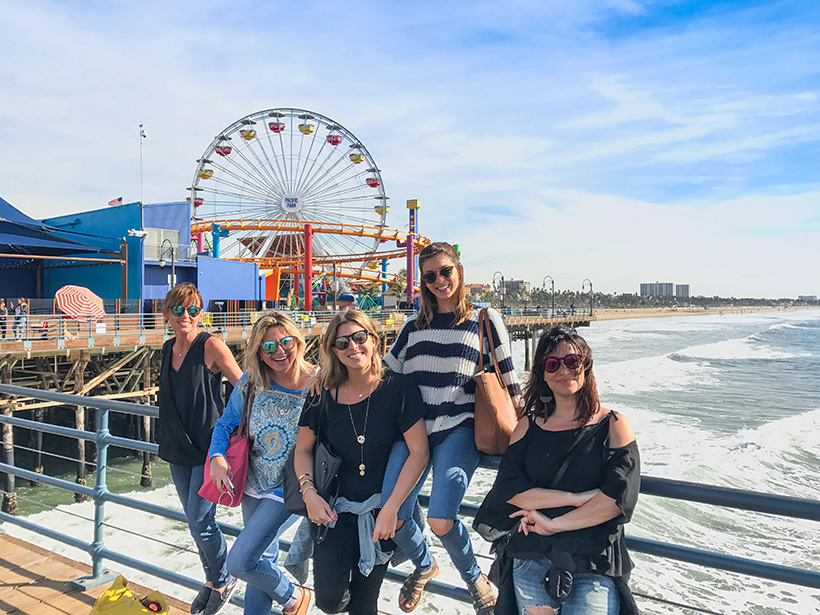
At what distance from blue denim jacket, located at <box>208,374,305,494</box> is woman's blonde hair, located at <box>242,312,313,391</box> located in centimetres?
5

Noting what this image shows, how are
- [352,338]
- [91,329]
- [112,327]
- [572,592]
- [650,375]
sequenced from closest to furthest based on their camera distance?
[572,592]
[352,338]
[91,329]
[112,327]
[650,375]

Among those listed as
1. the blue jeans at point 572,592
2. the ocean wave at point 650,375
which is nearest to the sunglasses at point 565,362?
the blue jeans at point 572,592

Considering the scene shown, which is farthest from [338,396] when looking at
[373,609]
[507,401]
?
[373,609]

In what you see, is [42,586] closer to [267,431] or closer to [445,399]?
[267,431]

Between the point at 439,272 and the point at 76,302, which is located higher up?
the point at 439,272

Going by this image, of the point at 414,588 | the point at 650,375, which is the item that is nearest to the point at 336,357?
the point at 414,588

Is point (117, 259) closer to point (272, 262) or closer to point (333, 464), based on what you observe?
point (272, 262)

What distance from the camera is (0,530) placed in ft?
14.2

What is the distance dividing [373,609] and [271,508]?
569 mm

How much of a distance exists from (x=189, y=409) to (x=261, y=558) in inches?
33.0

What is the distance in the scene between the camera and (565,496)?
1.97 meters

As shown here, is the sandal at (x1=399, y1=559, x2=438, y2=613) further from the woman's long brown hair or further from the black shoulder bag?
the woman's long brown hair

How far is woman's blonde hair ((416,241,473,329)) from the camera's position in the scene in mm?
A: 2561

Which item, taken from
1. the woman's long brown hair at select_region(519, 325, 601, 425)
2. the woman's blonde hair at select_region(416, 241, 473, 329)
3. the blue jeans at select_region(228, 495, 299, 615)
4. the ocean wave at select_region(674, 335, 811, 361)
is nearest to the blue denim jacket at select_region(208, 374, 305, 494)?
the blue jeans at select_region(228, 495, 299, 615)
